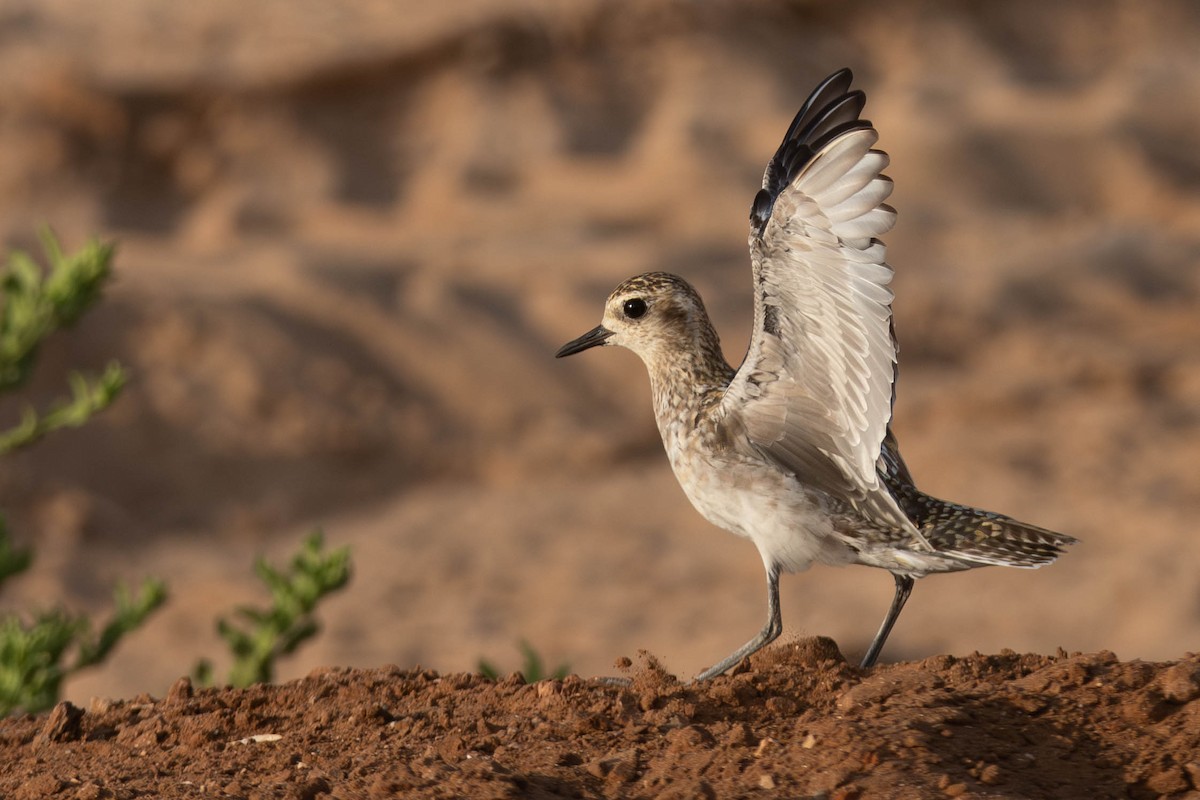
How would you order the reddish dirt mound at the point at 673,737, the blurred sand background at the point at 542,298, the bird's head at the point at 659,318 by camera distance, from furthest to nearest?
the blurred sand background at the point at 542,298 < the bird's head at the point at 659,318 < the reddish dirt mound at the point at 673,737

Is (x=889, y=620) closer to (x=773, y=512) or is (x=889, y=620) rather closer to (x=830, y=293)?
(x=773, y=512)

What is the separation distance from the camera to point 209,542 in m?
15.1

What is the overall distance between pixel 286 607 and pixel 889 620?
2.66 m

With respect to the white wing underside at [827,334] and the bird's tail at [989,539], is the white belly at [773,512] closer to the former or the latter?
the white wing underside at [827,334]

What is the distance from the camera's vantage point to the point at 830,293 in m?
4.69

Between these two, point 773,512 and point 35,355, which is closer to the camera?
point 773,512

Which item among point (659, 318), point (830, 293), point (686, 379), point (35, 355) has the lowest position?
point (830, 293)

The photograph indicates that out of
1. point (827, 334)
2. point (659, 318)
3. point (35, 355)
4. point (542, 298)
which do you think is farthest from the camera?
point (542, 298)

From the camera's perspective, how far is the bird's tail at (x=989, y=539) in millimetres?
4961

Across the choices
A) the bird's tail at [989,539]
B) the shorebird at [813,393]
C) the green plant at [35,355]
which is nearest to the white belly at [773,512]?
the shorebird at [813,393]

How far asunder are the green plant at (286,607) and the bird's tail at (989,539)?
8.19 ft

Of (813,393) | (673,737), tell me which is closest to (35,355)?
(813,393)

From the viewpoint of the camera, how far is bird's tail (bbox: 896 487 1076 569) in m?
4.96

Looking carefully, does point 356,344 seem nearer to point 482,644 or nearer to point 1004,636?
point 482,644
